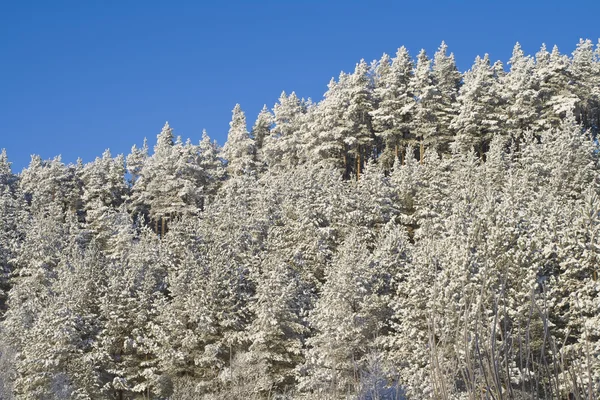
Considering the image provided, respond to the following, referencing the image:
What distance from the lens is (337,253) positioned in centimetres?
4069

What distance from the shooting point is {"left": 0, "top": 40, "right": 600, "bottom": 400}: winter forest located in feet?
94.9

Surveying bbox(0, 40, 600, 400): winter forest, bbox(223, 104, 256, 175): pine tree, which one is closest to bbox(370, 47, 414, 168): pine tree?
bbox(0, 40, 600, 400): winter forest

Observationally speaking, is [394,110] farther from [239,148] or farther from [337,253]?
[337,253]

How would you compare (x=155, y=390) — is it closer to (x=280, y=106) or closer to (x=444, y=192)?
(x=444, y=192)

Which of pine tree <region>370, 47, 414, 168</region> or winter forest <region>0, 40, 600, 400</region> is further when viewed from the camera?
pine tree <region>370, 47, 414, 168</region>

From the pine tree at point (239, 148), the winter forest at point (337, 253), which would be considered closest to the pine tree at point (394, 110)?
the winter forest at point (337, 253)

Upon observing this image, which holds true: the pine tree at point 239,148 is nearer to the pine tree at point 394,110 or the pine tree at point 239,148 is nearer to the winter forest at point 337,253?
the winter forest at point 337,253

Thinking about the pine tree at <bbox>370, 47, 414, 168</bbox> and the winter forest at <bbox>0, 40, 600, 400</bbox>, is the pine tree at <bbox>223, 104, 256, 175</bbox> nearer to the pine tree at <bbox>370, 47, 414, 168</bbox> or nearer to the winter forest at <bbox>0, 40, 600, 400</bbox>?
the winter forest at <bbox>0, 40, 600, 400</bbox>

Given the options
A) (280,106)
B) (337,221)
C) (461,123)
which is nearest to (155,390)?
(337,221)

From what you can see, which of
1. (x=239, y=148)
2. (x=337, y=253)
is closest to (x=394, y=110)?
(x=239, y=148)

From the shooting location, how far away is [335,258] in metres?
39.3

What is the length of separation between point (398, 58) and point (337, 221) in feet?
110

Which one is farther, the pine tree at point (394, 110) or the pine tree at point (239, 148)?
the pine tree at point (239, 148)

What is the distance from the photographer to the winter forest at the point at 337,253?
94.9 ft
